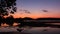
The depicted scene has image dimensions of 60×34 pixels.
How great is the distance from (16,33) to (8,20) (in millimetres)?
539

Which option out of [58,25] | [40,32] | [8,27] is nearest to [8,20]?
[8,27]

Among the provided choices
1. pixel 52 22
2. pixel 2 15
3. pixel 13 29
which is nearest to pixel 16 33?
pixel 13 29

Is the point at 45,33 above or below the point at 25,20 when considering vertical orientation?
below

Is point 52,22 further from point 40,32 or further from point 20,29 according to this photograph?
point 20,29

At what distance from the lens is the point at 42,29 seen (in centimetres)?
636

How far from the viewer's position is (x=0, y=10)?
624 cm

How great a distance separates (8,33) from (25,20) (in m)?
0.74

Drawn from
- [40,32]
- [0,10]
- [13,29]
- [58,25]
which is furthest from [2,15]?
[58,25]

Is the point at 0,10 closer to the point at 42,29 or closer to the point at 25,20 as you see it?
the point at 25,20

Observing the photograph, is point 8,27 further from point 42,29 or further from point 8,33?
point 42,29

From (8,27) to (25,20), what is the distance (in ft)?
2.08

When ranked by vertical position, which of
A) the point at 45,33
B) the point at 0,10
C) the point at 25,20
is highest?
the point at 0,10

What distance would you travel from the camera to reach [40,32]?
6254 millimetres

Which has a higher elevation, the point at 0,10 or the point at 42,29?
the point at 0,10
